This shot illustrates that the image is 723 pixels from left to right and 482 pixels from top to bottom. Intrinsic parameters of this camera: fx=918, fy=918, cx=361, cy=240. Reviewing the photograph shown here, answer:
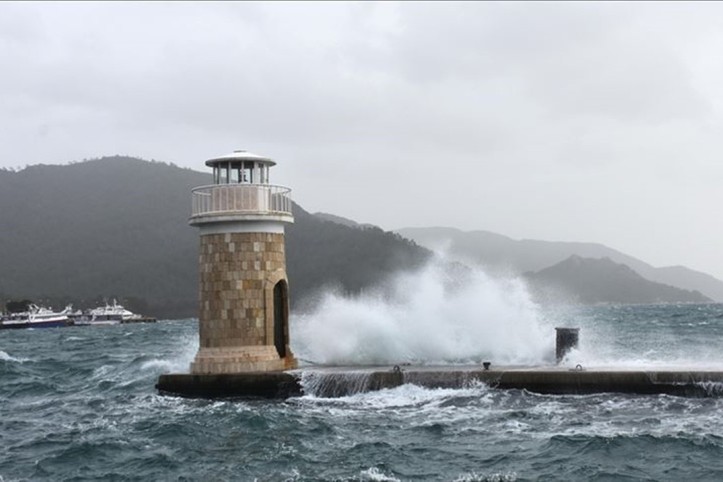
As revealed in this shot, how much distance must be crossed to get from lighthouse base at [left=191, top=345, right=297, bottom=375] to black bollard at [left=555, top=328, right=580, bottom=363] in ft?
24.0

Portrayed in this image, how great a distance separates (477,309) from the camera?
2927cm

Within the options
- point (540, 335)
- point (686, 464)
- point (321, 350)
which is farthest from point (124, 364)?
point (686, 464)

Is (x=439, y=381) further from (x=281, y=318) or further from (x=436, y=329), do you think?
(x=436, y=329)

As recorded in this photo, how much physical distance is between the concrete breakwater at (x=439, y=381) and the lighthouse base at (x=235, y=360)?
0.59m

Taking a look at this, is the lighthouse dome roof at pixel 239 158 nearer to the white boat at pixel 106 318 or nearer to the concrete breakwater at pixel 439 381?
the concrete breakwater at pixel 439 381

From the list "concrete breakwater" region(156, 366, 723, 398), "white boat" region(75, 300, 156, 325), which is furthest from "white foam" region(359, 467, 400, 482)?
"white boat" region(75, 300, 156, 325)

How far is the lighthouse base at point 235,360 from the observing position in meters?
23.8

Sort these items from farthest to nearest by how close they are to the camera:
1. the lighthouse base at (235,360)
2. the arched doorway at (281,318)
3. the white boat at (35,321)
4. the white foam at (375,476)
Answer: the white boat at (35,321), the arched doorway at (281,318), the lighthouse base at (235,360), the white foam at (375,476)

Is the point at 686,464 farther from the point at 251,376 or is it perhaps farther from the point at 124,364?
the point at 124,364

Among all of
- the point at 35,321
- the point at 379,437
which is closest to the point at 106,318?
the point at 35,321

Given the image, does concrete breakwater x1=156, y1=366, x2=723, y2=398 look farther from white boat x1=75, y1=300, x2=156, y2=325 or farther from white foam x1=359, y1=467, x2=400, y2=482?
white boat x1=75, y1=300, x2=156, y2=325

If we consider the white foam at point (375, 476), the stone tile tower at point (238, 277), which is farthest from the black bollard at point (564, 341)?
the white foam at point (375, 476)

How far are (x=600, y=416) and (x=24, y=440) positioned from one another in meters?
12.3

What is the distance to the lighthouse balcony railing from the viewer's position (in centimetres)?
2462
